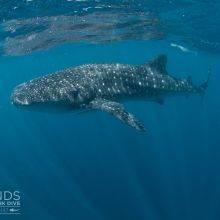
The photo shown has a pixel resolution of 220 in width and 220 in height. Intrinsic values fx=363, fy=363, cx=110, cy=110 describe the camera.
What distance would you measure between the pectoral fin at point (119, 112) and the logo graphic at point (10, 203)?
29.3 feet

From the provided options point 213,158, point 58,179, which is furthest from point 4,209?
point 213,158

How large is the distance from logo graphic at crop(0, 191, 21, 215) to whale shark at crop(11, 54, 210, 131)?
27.0ft

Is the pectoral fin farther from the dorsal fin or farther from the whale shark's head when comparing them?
the dorsal fin

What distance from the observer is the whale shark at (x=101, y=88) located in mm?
10328

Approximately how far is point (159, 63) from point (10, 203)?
10.5 m

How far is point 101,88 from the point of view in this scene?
38.6 ft

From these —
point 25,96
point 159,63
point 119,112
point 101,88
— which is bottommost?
point 159,63

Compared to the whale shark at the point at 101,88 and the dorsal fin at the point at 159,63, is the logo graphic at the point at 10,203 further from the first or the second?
the dorsal fin at the point at 159,63

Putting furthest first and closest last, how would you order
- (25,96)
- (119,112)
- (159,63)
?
1. (159,63)
2. (25,96)
3. (119,112)

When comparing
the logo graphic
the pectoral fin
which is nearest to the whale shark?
the pectoral fin

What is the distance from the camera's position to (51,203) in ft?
67.8

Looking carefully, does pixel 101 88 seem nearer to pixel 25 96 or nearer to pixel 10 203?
pixel 25 96

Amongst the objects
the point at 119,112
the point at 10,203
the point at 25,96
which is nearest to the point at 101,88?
the point at 119,112

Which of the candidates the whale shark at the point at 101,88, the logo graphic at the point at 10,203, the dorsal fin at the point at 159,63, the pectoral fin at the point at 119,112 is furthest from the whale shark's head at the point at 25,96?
the logo graphic at the point at 10,203
